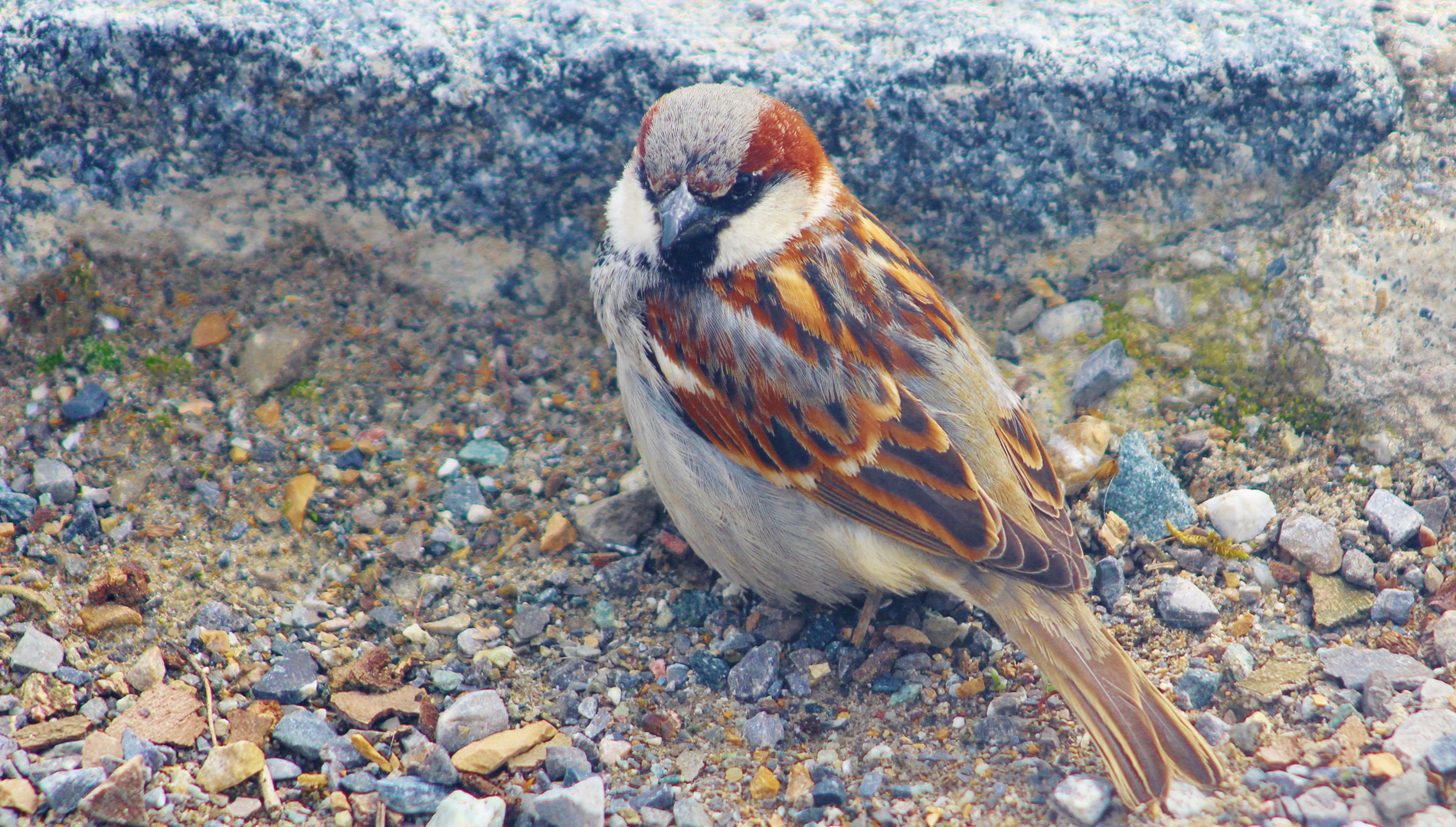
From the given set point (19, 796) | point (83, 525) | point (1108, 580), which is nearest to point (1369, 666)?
point (1108, 580)

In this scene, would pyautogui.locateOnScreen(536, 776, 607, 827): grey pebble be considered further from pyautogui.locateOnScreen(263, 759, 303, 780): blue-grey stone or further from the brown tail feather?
the brown tail feather

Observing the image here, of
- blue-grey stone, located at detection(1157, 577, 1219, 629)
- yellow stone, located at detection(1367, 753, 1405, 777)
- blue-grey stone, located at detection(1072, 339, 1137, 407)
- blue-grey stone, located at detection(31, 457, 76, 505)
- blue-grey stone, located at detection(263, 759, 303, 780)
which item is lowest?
blue-grey stone, located at detection(263, 759, 303, 780)

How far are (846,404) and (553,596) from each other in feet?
3.82

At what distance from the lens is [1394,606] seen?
3.05 metres

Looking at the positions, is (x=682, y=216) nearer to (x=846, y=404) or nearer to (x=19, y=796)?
(x=846, y=404)

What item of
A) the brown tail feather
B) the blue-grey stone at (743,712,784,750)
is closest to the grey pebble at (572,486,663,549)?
the blue-grey stone at (743,712,784,750)

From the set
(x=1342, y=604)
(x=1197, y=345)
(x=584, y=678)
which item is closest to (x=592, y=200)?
(x=584, y=678)

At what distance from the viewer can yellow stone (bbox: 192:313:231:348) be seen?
3.75 metres

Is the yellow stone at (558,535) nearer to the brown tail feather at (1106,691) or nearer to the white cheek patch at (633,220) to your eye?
the white cheek patch at (633,220)

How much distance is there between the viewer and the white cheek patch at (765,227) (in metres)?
3.24

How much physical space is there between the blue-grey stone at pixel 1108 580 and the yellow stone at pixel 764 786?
3.97ft

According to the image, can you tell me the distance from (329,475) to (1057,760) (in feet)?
8.31

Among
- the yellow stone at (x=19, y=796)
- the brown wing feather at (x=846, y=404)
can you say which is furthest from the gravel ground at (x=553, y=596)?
the brown wing feather at (x=846, y=404)

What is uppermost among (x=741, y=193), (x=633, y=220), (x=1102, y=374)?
(x=741, y=193)
